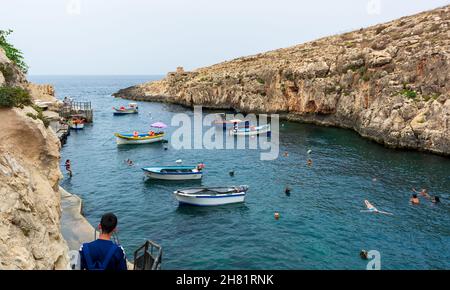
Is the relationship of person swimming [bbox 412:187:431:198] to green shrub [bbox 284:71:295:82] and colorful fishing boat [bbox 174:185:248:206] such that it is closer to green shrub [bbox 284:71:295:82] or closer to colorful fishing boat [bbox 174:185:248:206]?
colorful fishing boat [bbox 174:185:248:206]

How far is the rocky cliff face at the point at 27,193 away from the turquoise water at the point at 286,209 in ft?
40.1

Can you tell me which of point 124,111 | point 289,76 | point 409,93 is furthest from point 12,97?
point 124,111

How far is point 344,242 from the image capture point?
31.7 m

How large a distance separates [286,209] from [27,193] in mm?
28616

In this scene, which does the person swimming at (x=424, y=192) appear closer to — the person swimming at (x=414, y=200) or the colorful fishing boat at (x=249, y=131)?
the person swimming at (x=414, y=200)

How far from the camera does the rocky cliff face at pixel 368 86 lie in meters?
65.6

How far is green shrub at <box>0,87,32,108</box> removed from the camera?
18.8m

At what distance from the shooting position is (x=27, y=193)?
16281 mm

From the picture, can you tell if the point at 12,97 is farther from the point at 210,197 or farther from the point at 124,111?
the point at 124,111

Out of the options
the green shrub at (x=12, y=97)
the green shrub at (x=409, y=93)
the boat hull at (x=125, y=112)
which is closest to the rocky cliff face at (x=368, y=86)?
the green shrub at (x=409, y=93)

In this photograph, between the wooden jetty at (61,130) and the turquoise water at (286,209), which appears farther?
the wooden jetty at (61,130)

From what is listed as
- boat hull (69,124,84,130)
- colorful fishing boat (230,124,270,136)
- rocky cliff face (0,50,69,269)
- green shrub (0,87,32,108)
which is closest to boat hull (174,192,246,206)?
rocky cliff face (0,50,69,269)

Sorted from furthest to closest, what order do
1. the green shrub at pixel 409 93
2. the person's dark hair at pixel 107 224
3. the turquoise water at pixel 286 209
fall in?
the green shrub at pixel 409 93, the turquoise water at pixel 286 209, the person's dark hair at pixel 107 224
